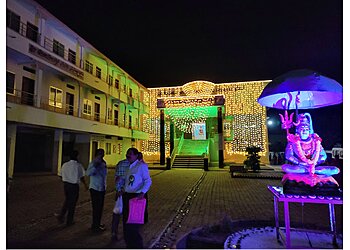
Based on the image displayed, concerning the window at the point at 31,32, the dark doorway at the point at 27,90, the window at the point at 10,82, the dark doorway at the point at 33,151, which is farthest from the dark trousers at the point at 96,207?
the dark doorway at the point at 33,151

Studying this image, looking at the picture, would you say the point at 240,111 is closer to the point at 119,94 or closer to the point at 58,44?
the point at 119,94

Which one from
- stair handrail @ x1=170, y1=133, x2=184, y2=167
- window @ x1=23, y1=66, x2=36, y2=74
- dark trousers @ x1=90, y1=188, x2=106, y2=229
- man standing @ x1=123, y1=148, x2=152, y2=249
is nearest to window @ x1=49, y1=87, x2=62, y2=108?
window @ x1=23, y1=66, x2=36, y2=74

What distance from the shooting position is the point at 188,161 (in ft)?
64.1

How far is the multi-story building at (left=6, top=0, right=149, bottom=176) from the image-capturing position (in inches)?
440

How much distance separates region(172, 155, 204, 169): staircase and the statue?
49.1ft

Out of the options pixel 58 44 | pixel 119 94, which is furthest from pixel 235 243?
pixel 119 94

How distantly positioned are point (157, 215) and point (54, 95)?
12610mm

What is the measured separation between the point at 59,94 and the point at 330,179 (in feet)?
52.1

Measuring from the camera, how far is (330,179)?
3410mm

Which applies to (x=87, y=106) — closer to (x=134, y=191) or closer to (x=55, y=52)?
(x=55, y=52)

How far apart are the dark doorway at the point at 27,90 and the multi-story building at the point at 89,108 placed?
0.06 meters

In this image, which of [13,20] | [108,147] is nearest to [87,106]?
[108,147]

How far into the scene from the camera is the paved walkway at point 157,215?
3.93 meters

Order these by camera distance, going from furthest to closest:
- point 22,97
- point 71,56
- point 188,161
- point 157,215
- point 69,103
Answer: point 188,161 → point 71,56 → point 69,103 → point 22,97 → point 157,215
